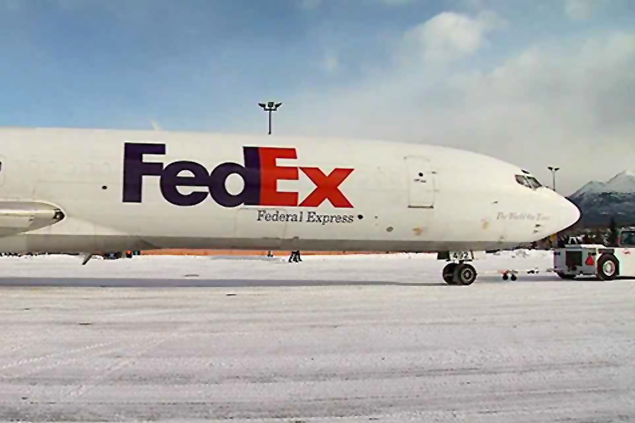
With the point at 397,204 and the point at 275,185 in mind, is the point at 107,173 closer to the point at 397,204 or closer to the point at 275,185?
the point at 275,185

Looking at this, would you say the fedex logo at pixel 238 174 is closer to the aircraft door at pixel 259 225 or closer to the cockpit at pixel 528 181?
the aircraft door at pixel 259 225

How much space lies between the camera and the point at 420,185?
17328 millimetres

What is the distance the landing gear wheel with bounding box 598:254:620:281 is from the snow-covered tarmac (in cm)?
904

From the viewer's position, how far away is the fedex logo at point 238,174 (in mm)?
15594

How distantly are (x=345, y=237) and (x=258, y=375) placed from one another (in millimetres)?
10738

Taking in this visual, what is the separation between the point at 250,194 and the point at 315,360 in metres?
9.55

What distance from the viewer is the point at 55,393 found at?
5445 mm

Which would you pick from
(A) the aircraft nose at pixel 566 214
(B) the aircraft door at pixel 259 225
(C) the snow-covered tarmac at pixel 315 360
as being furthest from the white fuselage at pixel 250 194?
(C) the snow-covered tarmac at pixel 315 360

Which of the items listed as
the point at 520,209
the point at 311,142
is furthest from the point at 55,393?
the point at 520,209

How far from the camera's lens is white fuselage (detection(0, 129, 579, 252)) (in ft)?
50.4

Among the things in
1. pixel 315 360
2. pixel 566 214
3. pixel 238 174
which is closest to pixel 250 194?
pixel 238 174

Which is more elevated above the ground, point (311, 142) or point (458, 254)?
point (311, 142)

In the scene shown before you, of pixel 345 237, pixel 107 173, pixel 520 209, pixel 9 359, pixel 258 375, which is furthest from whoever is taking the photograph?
pixel 520 209

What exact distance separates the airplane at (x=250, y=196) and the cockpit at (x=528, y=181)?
341mm
